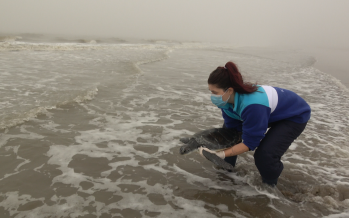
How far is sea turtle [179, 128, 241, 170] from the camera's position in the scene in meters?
2.83

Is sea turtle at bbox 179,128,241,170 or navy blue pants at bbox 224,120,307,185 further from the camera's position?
sea turtle at bbox 179,128,241,170

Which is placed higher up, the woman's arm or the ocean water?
the woman's arm

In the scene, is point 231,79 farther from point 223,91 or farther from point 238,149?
point 238,149

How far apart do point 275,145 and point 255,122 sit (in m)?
0.46

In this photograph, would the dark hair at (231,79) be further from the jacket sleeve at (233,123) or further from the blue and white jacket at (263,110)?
the jacket sleeve at (233,123)

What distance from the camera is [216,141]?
2.89 metres

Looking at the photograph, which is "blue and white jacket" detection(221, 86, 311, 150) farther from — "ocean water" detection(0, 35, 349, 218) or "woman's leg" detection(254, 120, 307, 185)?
"ocean water" detection(0, 35, 349, 218)

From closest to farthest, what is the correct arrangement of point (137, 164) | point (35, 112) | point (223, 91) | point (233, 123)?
point (223, 91)
point (233, 123)
point (137, 164)
point (35, 112)

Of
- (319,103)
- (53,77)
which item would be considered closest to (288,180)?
(319,103)

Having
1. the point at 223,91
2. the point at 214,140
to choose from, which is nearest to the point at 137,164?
the point at 214,140

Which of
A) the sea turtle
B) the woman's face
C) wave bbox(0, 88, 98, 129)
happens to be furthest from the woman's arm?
wave bbox(0, 88, 98, 129)

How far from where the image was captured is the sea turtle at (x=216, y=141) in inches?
112

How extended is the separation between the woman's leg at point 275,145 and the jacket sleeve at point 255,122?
25cm

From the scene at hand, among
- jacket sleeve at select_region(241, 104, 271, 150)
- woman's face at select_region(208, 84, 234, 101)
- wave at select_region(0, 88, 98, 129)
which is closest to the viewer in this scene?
jacket sleeve at select_region(241, 104, 271, 150)
